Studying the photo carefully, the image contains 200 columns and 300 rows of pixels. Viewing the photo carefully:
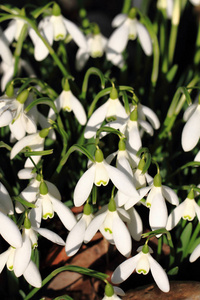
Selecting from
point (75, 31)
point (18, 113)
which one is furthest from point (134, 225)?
point (75, 31)

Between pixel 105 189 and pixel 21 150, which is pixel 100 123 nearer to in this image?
pixel 21 150

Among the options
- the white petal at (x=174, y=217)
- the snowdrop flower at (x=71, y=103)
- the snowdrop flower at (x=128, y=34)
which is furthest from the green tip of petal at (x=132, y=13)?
the white petal at (x=174, y=217)

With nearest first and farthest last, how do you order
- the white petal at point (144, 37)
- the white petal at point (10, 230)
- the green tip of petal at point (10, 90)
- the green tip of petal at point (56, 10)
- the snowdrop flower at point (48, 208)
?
the white petal at point (10, 230), the snowdrop flower at point (48, 208), the green tip of petal at point (10, 90), the green tip of petal at point (56, 10), the white petal at point (144, 37)

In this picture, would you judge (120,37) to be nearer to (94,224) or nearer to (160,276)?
(94,224)

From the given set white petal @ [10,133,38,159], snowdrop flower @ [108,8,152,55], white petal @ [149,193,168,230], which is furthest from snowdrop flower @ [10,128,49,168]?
snowdrop flower @ [108,8,152,55]

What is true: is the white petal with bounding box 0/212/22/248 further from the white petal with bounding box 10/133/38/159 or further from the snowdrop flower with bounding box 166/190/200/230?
the snowdrop flower with bounding box 166/190/200/230

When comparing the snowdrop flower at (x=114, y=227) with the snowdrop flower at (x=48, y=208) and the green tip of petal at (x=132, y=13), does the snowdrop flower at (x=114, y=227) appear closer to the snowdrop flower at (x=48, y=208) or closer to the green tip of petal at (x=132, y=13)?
the snowdrop flower at (x=48, y=208)
